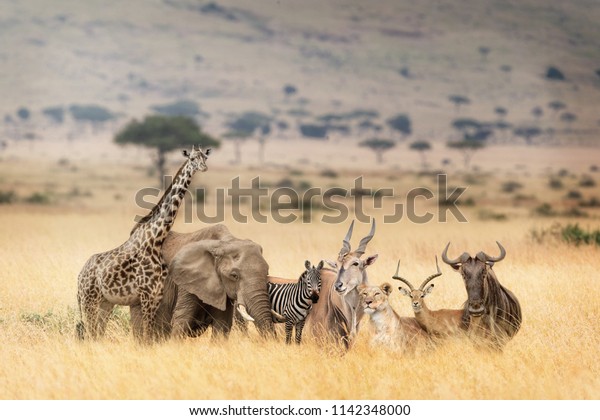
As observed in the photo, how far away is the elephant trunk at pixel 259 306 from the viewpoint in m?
12.5

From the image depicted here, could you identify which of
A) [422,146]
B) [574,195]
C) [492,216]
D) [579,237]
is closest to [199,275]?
[579,237]

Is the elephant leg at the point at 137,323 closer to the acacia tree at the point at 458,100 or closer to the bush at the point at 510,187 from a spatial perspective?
the bush at the point at 510,187

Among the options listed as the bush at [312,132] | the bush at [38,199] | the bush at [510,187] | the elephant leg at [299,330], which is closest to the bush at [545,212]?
the bush at [510,187]

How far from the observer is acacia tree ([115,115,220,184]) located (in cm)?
7506

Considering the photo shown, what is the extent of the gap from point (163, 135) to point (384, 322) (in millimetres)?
65805

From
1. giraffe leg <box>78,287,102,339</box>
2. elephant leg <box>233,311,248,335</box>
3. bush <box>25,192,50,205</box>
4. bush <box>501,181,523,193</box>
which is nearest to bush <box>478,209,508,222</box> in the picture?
bush <box>25,192,50,205</box>

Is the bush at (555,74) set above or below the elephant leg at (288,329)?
above

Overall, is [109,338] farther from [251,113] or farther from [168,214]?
[251,113]

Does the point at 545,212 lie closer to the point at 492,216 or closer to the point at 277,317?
the point at 492,216

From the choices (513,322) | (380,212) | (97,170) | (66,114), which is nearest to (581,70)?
(66,114)

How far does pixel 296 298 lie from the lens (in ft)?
40.8

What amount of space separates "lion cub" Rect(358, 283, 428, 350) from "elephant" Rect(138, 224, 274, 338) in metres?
1.41

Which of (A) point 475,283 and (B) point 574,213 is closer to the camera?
(A) point 475,283

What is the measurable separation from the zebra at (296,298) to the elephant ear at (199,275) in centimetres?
64
